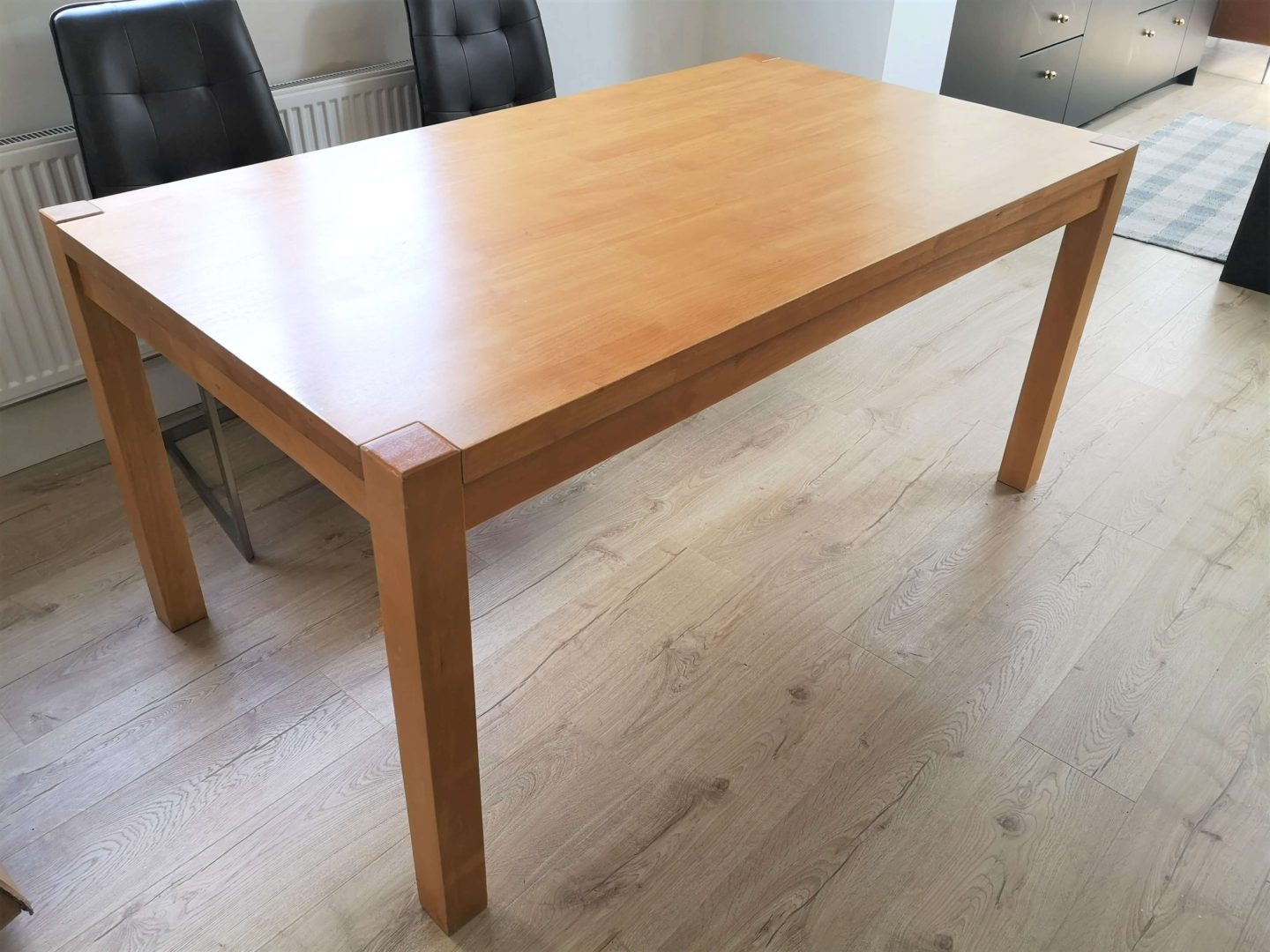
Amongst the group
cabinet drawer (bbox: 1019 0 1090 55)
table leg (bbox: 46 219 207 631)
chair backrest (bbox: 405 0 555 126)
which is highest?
chair backrest (bbox: 405 0 555 126)

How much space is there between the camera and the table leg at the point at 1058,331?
6.29 feet

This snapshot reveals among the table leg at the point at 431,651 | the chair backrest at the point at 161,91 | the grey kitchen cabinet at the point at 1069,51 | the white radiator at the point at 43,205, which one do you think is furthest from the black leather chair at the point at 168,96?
the grey kitchen cabinet at the point at 1069,51

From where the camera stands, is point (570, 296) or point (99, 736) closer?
point (570, 296)

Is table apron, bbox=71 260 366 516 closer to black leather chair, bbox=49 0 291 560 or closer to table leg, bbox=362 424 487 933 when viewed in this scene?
table leg, bbox=362 424 487 933

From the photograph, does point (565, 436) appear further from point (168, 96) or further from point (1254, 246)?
point (1254, 246)

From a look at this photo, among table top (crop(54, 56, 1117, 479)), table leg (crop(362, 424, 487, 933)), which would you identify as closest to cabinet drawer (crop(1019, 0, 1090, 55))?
table top (crop(54, 56, 1117, 479))

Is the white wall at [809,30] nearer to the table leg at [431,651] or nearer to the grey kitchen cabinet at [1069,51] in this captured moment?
the grey kitchen cabinet at [1069,51]

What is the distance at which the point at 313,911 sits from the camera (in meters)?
1.33

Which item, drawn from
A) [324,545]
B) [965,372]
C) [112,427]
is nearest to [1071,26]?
[965,372]

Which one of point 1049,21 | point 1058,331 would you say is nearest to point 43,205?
point 1058,331

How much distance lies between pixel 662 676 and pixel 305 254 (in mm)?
875

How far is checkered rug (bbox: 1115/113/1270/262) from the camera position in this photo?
11.3ft

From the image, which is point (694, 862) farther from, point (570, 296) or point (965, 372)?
point (965, 372)

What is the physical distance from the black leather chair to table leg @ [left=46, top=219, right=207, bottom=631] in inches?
7.7
